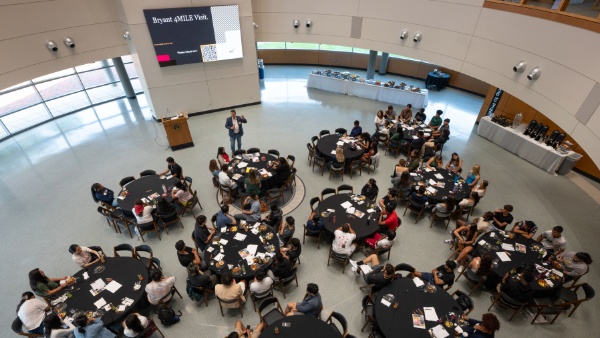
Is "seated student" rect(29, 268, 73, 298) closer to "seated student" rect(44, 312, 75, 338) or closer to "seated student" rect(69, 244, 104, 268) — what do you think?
"seated student" rect(69, 244, 104, 268)

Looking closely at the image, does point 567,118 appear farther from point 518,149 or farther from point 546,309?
point 546,309

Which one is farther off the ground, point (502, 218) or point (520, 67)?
point (520, 67)

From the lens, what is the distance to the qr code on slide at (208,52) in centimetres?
1333

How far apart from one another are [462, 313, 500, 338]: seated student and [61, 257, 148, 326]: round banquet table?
253 inches

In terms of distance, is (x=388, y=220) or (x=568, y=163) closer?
(x=388, y=220)

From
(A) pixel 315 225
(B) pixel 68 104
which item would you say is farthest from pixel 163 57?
(A) pixel 315 225

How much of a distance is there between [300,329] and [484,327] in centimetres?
323

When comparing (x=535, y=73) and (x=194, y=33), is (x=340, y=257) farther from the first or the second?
(x=194, y=33)

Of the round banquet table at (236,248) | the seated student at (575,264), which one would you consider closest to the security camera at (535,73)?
the seated student at (575,264)

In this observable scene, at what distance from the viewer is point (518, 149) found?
475 inches

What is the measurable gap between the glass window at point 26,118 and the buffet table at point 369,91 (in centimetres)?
1396

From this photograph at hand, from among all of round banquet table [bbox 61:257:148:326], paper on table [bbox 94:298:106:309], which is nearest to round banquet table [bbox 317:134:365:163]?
round banquet table [bbox 61:257:148:326]

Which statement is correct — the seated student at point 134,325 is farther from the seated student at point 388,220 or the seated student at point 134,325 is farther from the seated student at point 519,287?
the seated student at point 519,287

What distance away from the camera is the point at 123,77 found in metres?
15.5
